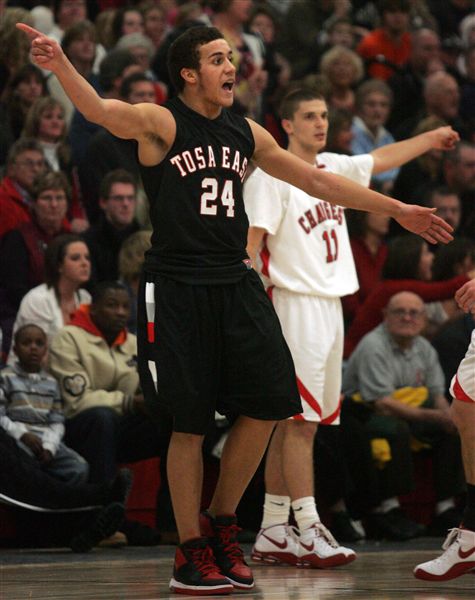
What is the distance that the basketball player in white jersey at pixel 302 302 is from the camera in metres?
7.26

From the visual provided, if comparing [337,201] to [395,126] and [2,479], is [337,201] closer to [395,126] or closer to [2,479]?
[2,479]

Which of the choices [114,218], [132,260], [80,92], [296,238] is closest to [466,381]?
[296,238]

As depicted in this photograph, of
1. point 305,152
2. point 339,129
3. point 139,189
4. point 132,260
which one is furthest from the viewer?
point 339,129

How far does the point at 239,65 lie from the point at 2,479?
6267 millimetres

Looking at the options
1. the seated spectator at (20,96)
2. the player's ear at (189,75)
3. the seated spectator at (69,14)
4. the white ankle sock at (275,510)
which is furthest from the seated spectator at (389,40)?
the player's ear at (189,75)

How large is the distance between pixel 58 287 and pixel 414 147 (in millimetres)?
2917

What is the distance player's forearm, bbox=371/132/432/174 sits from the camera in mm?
7688

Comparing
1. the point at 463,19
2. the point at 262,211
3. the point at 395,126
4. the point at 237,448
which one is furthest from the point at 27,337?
the point at 463,19

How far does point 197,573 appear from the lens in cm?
587

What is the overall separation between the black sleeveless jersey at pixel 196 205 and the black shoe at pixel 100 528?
2.32 metres

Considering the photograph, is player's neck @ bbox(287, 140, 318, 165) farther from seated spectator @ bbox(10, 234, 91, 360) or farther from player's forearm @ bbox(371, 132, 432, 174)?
seated spectator @ bbox(10, 234, 91, 360)

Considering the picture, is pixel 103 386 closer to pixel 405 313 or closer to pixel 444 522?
pixel 405 313

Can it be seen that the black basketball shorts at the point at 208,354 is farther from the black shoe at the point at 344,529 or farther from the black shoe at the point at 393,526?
the black shoe at the point at 393,526

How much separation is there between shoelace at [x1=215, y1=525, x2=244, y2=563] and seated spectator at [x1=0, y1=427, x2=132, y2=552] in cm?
190
